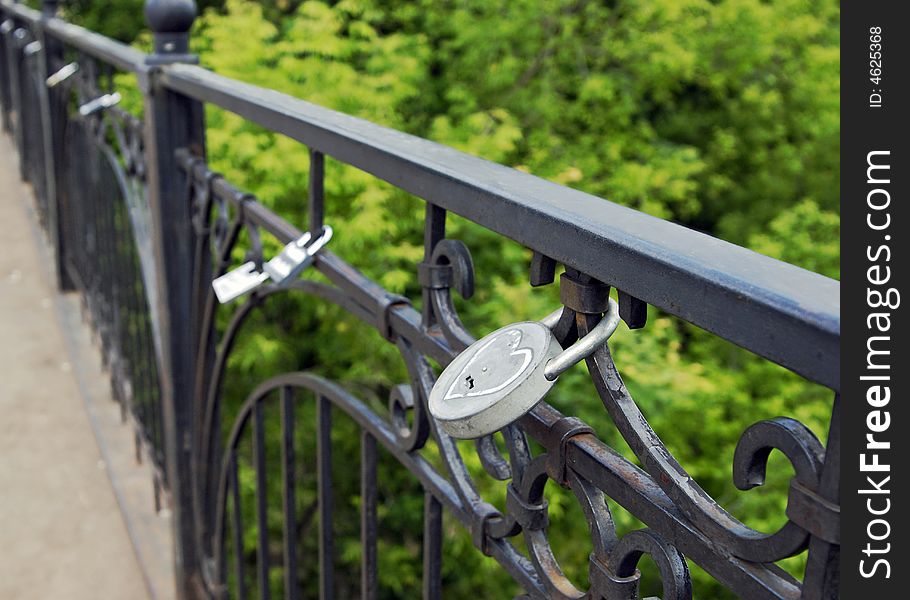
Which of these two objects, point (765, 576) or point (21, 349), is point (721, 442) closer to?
point (21, 349)

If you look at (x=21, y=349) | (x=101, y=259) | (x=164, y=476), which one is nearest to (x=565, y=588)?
(x=164, y=476)

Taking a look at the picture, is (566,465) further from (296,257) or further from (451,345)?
(296,257)

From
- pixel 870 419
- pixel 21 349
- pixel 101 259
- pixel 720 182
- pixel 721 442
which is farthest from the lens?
pixel 720 182

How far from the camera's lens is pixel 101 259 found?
3213mm

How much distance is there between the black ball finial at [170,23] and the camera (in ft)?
6.31

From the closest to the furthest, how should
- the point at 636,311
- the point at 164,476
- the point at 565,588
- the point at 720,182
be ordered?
the point at 636,311
the point at 565,588
the point at 164,476
the point at 720,182

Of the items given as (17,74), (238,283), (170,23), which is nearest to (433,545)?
(238,283)

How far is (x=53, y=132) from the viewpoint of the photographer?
3.88m

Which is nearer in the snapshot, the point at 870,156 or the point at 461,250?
the point at 870,156

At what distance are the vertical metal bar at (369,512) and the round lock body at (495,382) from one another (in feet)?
1.61

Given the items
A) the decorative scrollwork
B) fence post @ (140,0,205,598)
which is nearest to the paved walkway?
fence post @ (140,0,205,598)

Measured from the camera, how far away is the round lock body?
73 cm

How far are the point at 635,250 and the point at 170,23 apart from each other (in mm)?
1509

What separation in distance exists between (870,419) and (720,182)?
11635 millimetres
